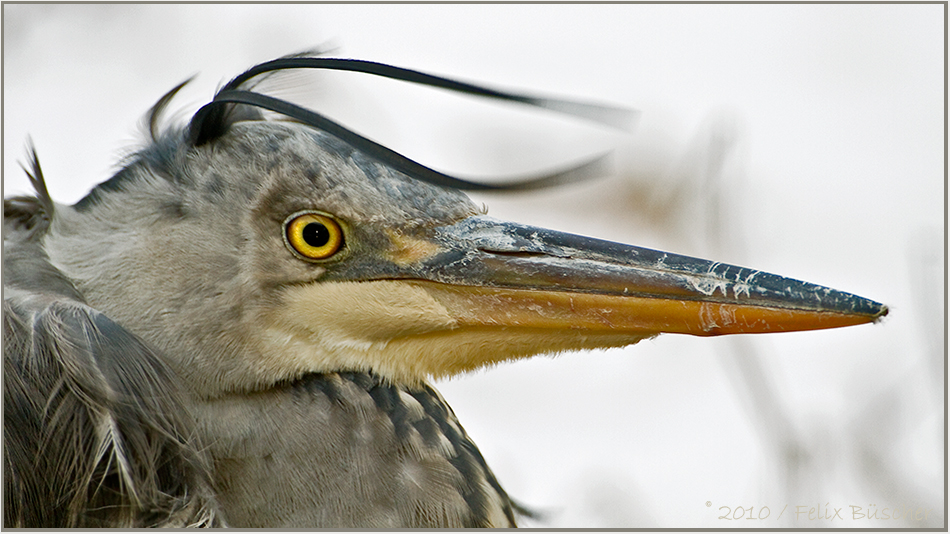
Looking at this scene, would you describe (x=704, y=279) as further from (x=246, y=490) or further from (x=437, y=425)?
(x=246, y=490)

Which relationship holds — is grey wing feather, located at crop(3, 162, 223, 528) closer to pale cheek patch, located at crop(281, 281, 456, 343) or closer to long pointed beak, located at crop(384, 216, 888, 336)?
pale cheek patch, located at crop(281, 281, 456, 343)

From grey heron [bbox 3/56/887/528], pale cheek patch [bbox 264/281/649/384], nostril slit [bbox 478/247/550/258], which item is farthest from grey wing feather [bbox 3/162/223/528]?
nostril slit [bbox 478/247/550/258]

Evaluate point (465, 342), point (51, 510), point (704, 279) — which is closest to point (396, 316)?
point (465, 342)

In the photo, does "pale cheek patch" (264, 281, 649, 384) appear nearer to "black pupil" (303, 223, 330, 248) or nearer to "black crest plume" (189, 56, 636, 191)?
"black pupil" (303, 223, 330, 248)

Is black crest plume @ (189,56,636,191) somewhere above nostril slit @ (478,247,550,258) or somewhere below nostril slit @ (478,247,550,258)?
above

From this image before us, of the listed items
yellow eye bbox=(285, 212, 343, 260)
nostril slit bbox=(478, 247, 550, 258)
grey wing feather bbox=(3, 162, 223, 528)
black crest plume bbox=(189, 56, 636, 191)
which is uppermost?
black crest plume bbox=(189, 56, 636, 191)

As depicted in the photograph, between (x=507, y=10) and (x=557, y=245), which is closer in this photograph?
(x=557, y=245)

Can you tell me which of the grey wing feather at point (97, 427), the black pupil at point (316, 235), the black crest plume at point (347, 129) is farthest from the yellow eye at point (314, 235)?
the grey wing feather at point (97, 427)
